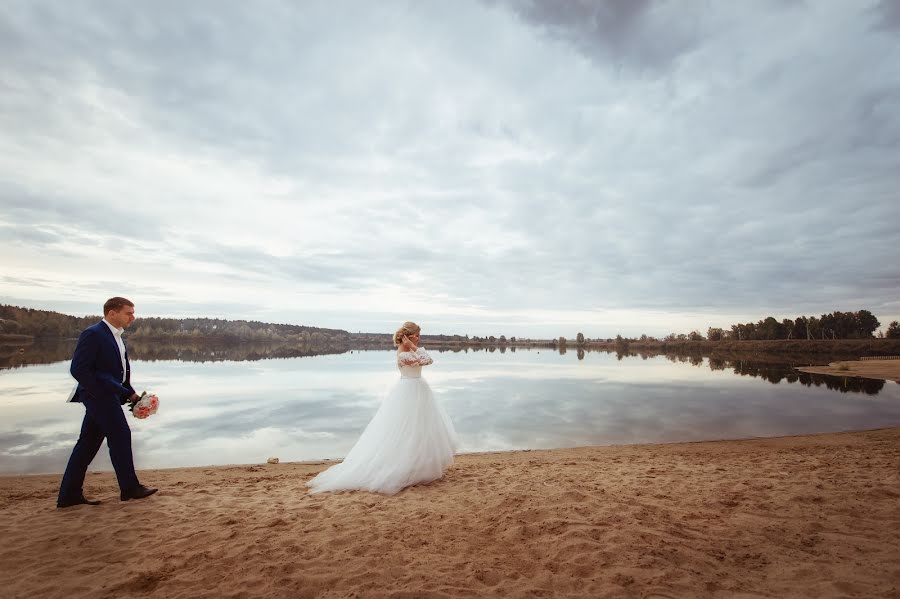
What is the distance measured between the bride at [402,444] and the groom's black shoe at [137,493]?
217cm

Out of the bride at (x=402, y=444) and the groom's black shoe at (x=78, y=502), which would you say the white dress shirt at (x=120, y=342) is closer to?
the groom's black shoe at (x=78, y=502)

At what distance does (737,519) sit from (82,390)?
8.41 metres

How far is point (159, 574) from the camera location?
3848mm

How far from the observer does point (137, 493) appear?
5.83 m

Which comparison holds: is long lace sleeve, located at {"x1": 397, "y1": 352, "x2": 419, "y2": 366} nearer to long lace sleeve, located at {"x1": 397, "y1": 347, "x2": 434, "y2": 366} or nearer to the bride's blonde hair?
long lace sleeve, located at {"x1": 397, "y1": 347, "x2": 434, "y2": 366}

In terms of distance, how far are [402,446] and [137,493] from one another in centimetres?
369

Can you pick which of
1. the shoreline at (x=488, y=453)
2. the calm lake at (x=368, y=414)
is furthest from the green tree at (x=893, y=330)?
the shoreline at (x=488, y=453)

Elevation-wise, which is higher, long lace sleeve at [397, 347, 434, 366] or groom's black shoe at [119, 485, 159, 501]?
long lace sleeve at [397, 347, 434, 366]

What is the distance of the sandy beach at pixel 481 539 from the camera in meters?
3.65

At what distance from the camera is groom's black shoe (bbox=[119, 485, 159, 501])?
18.9ft

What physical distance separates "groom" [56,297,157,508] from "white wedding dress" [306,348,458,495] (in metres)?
2.66

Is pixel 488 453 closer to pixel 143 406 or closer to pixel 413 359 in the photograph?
pixel 413 359

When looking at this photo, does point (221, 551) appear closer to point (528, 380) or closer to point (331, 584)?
point (331, 584)

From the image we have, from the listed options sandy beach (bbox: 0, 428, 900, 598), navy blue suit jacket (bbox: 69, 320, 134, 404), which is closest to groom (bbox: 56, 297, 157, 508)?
navy blue suit jacket (bbox: 69, 320, 134, 404)
